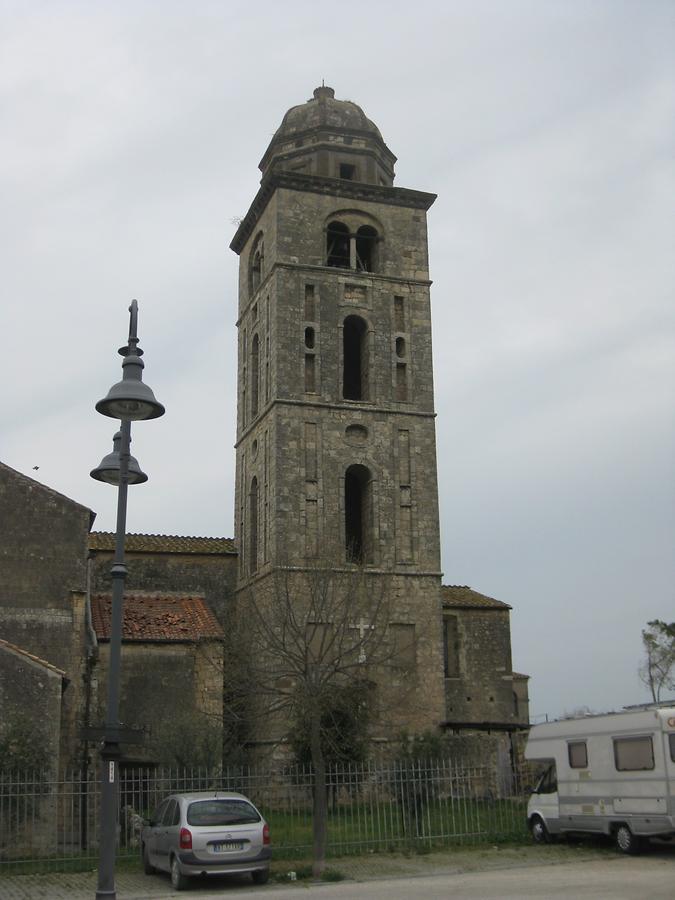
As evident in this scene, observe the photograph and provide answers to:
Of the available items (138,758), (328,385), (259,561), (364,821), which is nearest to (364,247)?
(328,385)

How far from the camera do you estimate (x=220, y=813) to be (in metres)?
16.4

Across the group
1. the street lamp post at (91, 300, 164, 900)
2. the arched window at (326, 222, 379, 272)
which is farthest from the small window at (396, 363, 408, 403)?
the street lamp post at (91, 300, 164, 900)

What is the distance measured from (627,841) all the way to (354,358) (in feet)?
72.6

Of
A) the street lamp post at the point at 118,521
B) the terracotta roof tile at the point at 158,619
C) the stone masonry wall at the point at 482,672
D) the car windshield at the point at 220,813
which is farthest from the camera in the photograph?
the stone masonry wall at the point at 482,672

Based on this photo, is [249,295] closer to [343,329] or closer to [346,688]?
[343,329]

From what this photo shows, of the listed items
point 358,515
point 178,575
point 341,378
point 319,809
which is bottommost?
point 319,809

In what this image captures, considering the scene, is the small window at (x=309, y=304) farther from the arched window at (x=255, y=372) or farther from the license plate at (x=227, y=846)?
the license plate at (x=227, y=846)

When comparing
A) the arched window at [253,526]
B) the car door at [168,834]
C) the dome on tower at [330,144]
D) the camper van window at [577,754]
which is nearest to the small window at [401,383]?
the arched window at [253,526]

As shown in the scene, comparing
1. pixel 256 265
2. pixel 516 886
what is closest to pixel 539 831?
pixel 516 886

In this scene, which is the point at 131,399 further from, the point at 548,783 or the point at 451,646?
the point at 451,646

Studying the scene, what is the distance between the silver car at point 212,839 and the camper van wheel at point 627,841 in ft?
22.3

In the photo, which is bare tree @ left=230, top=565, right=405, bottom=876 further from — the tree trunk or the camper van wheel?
the camper van wheel

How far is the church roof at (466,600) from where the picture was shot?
3769 cm

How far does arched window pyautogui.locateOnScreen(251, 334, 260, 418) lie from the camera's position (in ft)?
123
